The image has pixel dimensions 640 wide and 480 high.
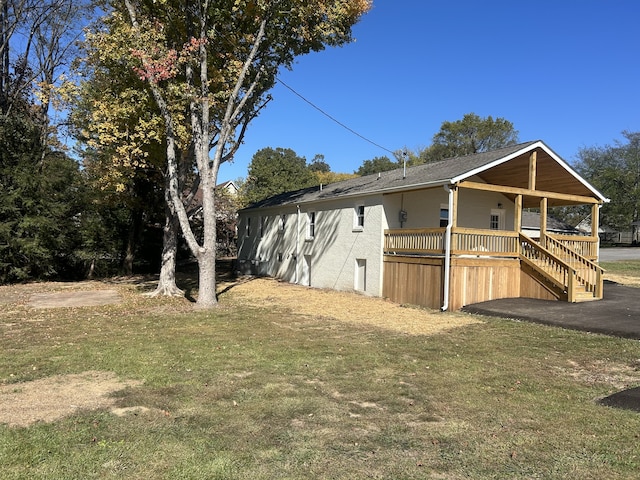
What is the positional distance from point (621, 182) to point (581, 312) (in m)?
47.2

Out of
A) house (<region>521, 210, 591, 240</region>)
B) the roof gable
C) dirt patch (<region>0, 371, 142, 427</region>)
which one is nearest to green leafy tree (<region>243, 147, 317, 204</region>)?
house (<region>521, 210, 591, 240</region>)

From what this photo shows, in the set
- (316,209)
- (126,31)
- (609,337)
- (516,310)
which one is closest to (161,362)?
(609,337)

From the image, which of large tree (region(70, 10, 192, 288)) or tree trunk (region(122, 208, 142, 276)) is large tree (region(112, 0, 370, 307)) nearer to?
large tree (region(70, 10, 192, 288))

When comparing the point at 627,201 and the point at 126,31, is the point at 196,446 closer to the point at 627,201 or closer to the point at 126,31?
the point at 126,31

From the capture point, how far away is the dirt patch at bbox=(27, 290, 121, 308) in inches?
529

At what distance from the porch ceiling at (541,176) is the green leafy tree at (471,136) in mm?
34740

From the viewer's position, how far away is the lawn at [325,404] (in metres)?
3.60

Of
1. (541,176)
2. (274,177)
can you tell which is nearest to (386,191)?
(541,176)

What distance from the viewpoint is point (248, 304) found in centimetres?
1390

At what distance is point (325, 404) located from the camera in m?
5.04

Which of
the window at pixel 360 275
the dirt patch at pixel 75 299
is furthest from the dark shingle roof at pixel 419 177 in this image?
the dirt patch at pixel 75 299

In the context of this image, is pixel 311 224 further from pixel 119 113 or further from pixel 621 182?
pixel 621 182

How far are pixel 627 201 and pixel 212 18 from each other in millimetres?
50298

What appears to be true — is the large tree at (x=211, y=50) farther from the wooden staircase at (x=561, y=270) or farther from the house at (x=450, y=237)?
the wooden staircase at (x=561, y=270)
